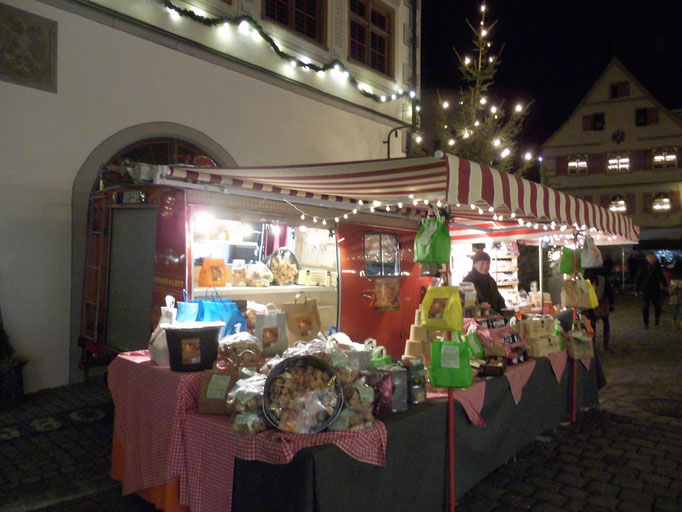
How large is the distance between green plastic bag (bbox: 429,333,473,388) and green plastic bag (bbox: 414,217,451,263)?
24.0 inches

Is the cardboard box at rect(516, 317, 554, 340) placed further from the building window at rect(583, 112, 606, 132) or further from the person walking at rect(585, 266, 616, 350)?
the building window at rect(583, 112, 606, 132)

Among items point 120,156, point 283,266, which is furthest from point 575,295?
point 120,156

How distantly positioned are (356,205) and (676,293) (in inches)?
443

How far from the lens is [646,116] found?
29.1m

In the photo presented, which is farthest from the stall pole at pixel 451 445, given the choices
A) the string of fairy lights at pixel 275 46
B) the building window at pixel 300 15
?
the building window at pixel 300 15

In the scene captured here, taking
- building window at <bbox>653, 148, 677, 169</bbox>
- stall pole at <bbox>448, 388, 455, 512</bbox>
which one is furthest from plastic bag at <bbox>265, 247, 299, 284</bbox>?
building window at <bbox>653, 148, 677, 169</bbox>

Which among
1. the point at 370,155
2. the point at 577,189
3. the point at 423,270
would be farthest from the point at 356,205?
the point at 577,189

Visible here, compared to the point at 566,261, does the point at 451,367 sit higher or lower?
lower

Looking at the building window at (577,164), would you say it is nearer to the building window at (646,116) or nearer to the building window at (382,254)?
the building window at (646,116)

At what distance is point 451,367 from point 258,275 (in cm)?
340

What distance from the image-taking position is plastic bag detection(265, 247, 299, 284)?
6680 mm

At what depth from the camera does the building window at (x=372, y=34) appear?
11.8 metres

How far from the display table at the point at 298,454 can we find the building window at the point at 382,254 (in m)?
3.14

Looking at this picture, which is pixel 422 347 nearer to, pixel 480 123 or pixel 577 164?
pixel 480 123
